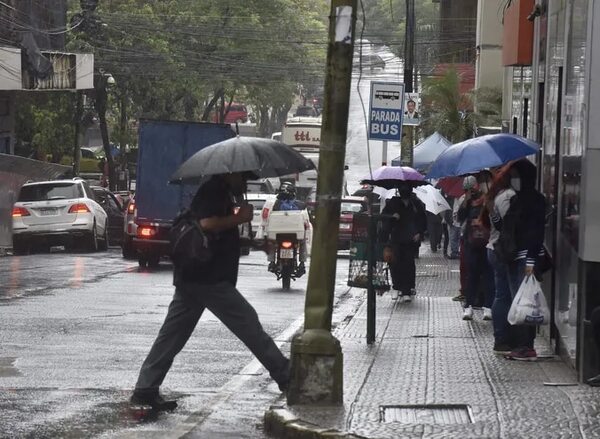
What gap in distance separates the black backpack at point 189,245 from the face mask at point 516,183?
11.4 ft

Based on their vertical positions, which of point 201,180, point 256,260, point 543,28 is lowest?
point 256,260

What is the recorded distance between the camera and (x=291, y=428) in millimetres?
8672

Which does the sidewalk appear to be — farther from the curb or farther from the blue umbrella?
the blue umbrella

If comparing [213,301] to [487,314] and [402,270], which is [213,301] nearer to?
[487,314]

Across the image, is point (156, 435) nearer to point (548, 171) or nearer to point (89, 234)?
point (548, 171)

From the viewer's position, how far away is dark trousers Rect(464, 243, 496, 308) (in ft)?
53.2

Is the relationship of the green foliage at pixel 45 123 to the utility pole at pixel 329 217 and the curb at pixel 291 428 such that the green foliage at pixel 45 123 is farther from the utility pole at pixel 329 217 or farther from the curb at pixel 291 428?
the curb at pixel 291 428

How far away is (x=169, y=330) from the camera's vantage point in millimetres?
9867

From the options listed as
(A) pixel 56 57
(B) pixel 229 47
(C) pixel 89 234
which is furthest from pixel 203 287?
(B) pixel 229 47

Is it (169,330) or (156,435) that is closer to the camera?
(156,435)

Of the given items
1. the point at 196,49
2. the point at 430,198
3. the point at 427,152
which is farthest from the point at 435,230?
the point at 196,49

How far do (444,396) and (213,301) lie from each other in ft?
6.13

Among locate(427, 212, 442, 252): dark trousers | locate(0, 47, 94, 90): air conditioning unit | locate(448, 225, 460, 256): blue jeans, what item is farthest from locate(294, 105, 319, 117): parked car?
locate(448, 225, 460, 256): blue jeans

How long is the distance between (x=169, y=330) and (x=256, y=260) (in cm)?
2052
